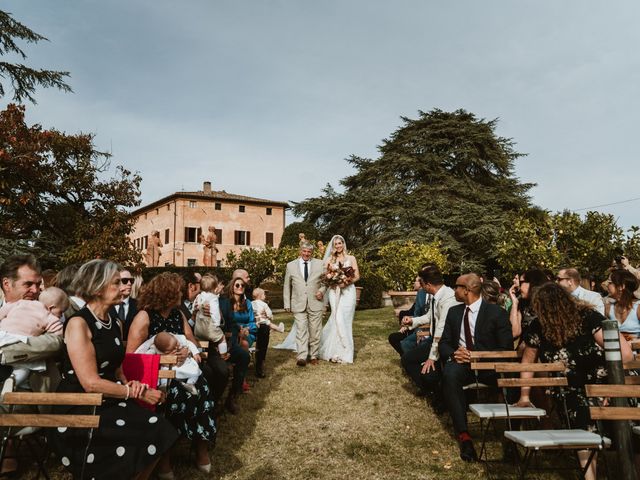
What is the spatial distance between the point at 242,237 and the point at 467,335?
1837 inches

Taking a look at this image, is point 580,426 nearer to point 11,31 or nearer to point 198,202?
point 11,31

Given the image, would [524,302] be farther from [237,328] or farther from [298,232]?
[298,232]

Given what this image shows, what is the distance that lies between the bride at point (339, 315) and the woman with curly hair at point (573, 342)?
5.04 meters

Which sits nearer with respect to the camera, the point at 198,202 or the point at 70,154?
the point at 70,154

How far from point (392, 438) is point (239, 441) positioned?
1.58 metres

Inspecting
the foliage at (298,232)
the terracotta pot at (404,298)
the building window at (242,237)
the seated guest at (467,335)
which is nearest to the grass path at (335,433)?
the seated guest at (467,335)

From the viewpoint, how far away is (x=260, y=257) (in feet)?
78.0

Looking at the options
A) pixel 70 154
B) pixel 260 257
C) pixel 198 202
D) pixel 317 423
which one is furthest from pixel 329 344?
pixel 198 202

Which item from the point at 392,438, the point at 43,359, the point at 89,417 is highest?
the point at 43,359

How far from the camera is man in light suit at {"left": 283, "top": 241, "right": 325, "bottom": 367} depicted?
8.95 metres

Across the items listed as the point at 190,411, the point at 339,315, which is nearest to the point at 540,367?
the point at 190,411

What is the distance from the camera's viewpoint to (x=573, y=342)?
159 inches

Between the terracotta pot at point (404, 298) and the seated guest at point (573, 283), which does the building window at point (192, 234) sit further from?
the seated guest at point (573, 283)

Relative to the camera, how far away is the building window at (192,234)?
48.2 m
